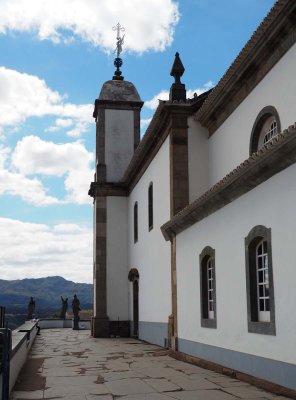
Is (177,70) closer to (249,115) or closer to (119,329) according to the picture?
(249,115)

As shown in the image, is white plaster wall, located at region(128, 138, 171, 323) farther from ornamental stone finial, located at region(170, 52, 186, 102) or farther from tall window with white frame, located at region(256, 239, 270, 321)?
tall window with white frame, located at region(256, 239, 270, 321)

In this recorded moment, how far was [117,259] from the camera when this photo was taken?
23953 mm

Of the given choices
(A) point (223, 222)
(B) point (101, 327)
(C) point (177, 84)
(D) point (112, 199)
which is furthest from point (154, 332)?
(D) point (112, 199)

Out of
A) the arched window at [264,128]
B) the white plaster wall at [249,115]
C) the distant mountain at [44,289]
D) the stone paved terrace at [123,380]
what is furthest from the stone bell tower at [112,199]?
the distant mountain at [44,289]

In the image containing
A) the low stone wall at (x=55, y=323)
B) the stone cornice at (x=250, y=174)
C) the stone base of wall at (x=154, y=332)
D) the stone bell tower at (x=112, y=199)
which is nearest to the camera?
the stone cornice at (x=250, y=174)

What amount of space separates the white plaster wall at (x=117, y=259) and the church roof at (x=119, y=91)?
4.98 metres

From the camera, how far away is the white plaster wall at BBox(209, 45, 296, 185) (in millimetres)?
10773

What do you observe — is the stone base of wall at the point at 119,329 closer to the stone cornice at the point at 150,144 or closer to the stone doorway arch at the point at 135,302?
the stone doorway arch at the point at 135,302

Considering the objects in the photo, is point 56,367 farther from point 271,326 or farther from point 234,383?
point 271,326

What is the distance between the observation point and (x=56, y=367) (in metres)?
12.6

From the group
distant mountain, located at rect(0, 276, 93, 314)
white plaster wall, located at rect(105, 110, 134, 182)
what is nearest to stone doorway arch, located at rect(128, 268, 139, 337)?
white plaster wall, located at rect(105, 110, 134, 182)

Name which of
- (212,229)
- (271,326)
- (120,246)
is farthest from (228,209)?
(120,246)

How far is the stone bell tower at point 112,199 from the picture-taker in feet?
76.4

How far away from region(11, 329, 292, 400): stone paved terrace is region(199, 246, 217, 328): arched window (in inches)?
45.0
